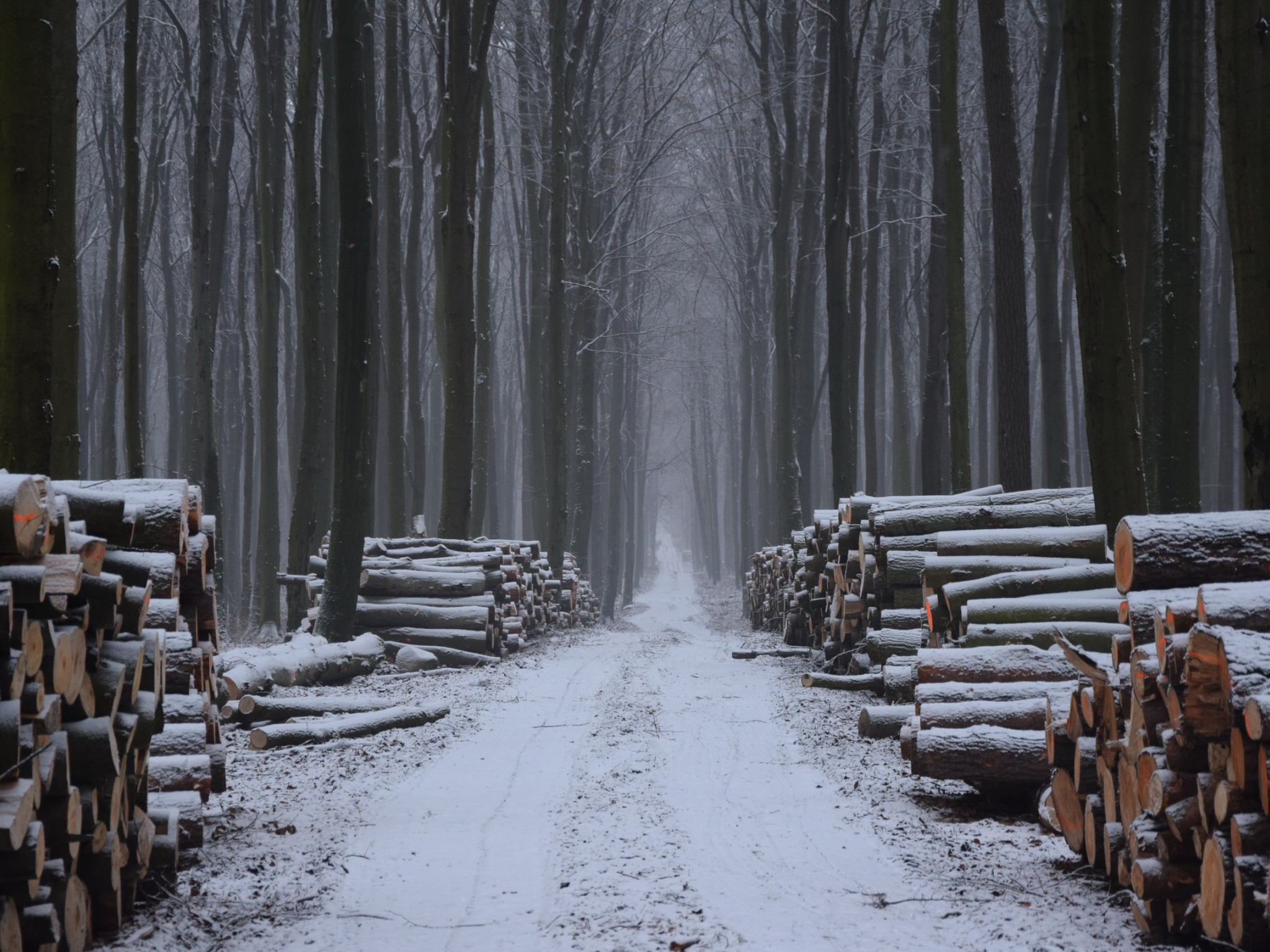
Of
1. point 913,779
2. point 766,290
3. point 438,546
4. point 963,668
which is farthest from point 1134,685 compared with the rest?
point 766,290

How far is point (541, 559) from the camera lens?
19844mm

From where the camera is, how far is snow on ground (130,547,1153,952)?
4.06m

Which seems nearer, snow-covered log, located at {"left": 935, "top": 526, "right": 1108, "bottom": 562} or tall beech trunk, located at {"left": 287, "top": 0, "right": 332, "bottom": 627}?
snow-covered log, located at {"left": 935, "top": 526, "right": 1108, "bottom": 562}

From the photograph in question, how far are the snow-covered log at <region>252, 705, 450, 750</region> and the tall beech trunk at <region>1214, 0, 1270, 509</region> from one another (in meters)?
5.94

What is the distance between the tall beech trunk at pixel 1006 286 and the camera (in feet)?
38.9

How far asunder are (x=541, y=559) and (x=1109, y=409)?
13482 millimetres

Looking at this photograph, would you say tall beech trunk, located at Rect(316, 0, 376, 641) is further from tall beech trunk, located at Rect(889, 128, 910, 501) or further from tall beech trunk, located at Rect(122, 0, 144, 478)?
tall beech trunk, located at Rect(889, 128, 910, 501)

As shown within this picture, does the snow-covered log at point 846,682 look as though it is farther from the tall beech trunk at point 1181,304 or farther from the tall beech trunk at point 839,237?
the tall beech trunk at point 839,237

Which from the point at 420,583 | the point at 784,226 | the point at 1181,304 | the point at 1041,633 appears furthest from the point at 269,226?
the point at 1041,633

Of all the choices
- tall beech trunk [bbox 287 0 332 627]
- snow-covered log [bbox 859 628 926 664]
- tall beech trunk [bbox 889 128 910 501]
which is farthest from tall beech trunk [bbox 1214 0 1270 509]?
tall beech trunk [bbox 889 128 910 501]

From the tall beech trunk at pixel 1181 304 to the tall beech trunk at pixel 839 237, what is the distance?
279 inches

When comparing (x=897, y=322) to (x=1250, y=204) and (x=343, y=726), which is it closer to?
(x=1250, y=204)

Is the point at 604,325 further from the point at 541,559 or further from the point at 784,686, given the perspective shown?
the point at 784,686

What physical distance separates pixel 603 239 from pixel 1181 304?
801 inches
